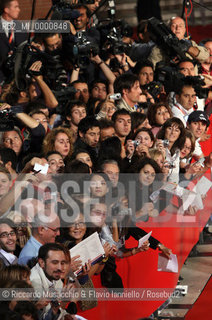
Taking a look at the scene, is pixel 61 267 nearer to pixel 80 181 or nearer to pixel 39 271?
pixel 39 271

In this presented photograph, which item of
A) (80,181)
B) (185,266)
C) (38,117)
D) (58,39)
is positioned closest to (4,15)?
(58,39)

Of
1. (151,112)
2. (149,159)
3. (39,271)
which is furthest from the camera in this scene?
(151,112)

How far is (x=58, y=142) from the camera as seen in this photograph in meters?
6.58

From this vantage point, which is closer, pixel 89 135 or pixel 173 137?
pixel 89 135

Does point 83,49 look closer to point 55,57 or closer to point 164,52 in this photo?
point 55,57

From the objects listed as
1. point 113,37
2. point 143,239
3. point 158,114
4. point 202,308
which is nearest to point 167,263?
point 202,308

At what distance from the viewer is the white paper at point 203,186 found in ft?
23.9

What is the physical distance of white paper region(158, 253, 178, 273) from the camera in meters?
6.25

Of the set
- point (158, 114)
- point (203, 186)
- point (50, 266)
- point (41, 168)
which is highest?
point (158, 114)

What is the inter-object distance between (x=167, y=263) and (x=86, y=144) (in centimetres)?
135

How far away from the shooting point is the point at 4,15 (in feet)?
24.5

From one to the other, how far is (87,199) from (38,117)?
4.93 ft

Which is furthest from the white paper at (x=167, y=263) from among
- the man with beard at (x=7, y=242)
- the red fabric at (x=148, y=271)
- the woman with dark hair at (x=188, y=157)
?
the man with beard at (x=7, y=242)

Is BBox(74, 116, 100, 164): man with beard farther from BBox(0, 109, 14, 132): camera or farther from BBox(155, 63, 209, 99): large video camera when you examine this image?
BBox(155, 63, 209, 99): large video camera
